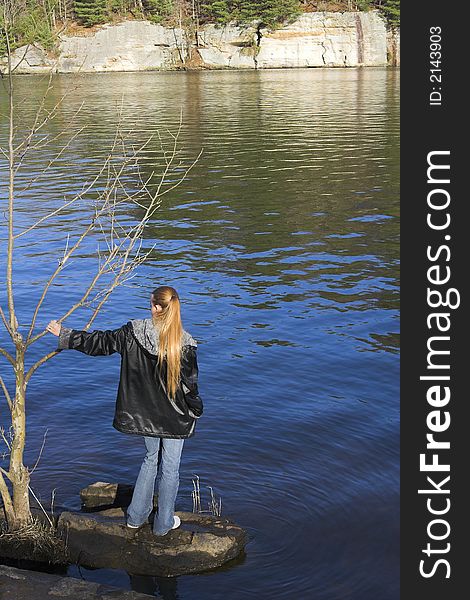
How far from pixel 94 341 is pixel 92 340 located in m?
0.02

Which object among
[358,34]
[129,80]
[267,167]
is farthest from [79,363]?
[358,34]

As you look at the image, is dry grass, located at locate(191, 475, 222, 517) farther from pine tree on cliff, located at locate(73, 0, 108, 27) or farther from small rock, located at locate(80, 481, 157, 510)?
pine tree on cliff, located at locate(73, 0, 108, 27)

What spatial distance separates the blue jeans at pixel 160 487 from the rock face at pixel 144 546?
0.13m

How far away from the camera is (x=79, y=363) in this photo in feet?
47.4

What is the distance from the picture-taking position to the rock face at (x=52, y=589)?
7.06 m

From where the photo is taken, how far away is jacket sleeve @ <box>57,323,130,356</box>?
7.72m

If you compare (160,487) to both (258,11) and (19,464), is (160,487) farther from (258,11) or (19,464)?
(258,11)

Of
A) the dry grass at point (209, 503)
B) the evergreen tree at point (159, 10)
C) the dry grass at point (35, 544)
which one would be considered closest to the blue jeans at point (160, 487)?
the dry grass at point (35, 544)

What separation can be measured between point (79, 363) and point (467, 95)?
906 cm

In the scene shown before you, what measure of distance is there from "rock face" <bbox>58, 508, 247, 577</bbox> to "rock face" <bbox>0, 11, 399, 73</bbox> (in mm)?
93029

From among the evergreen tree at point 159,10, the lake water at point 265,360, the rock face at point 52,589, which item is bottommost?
the lake water at point 265,360

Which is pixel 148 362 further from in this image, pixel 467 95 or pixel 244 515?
pixel 467 95

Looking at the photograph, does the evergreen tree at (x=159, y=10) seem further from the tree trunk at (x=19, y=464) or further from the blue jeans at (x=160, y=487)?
the blue jeans at (x=160, y=487)

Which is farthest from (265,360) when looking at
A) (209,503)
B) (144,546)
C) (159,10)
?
(159,10)
